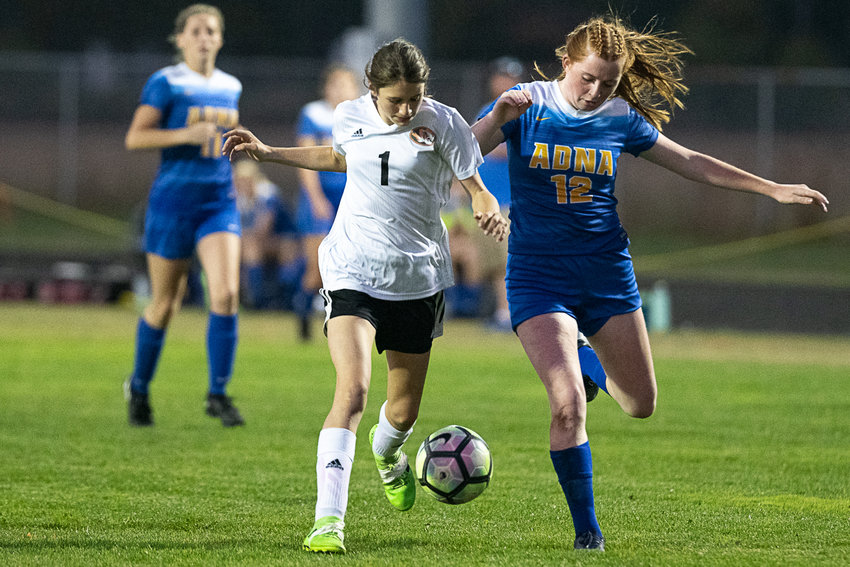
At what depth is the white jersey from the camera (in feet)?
17.3

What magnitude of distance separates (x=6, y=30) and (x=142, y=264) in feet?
75.3

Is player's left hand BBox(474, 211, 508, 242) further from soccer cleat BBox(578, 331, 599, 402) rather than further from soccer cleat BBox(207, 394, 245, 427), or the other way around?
soccer cleat BBox(207, 394, 245, 427)

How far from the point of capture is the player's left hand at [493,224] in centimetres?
496

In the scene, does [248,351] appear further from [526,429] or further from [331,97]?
[526,429]

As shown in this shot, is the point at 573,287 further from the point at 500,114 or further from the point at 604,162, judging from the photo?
the point at 500,114

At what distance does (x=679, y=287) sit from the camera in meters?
17.4

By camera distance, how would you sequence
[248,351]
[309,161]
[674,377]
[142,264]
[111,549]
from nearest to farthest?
[111,549] < [309,161] < [674,377] < [248,351] < [142,264]

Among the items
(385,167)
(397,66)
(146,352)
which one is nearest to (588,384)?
(385,167)

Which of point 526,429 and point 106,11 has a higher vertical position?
point 106,11

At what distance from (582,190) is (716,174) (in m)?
0.59

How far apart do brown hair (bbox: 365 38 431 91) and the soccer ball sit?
1567 millimetres

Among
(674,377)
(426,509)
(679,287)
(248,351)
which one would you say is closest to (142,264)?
(248,351)

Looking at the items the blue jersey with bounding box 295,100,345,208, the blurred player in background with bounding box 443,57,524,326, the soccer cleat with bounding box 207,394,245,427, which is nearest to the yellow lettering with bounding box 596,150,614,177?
the soccer cleat with bounding box 207,394,245,427

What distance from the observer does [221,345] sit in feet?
27.6
